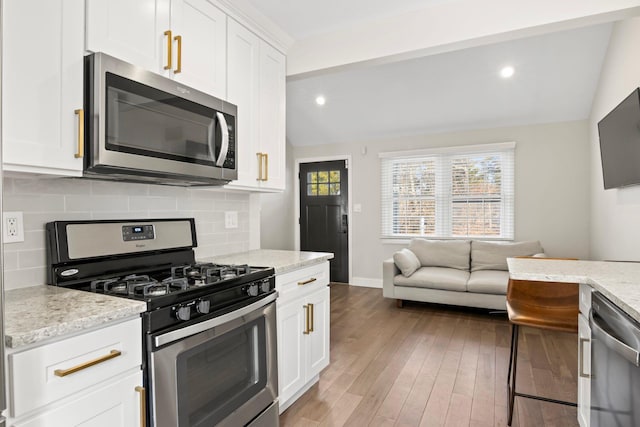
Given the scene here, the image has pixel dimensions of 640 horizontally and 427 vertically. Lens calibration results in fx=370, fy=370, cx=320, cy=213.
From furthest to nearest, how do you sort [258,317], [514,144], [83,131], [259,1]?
[514,144] → [259,1] → [258,317] → [83,131]

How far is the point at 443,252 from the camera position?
4.91 meters

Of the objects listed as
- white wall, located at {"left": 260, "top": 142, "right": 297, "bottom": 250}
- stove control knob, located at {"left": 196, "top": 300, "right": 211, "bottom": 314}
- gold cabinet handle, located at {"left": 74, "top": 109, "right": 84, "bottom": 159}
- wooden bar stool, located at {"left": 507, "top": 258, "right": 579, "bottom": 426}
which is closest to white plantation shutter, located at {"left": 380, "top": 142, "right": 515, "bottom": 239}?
white wall, located at {"left": 260, "top": 142, "right": 297, "bottom": 250}

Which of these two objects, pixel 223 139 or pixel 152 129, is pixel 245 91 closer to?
pixel 223 139

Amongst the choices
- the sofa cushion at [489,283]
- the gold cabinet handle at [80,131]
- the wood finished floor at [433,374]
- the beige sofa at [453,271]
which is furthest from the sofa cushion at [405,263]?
the gold cabinet handle at [80,131]

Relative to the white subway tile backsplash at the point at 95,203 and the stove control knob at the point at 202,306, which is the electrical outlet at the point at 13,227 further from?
the stove control knob at the point at 202,306

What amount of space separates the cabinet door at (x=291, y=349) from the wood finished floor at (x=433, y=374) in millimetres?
169

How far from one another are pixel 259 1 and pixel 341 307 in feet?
11.3

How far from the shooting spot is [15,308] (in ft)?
3.96

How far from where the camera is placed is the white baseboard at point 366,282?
18.8 feet

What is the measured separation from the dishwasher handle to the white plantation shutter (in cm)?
372

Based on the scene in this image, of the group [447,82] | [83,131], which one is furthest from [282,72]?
[447,82]

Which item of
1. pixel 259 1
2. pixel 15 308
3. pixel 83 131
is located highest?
pixel 259 1

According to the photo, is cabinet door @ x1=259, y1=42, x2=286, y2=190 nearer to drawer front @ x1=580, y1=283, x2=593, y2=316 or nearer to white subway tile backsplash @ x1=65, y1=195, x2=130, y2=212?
white subway tile backsplash @ x1=65, y1=195, x2=130, y2=212

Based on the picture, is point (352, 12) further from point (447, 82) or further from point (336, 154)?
point (336, 154)
